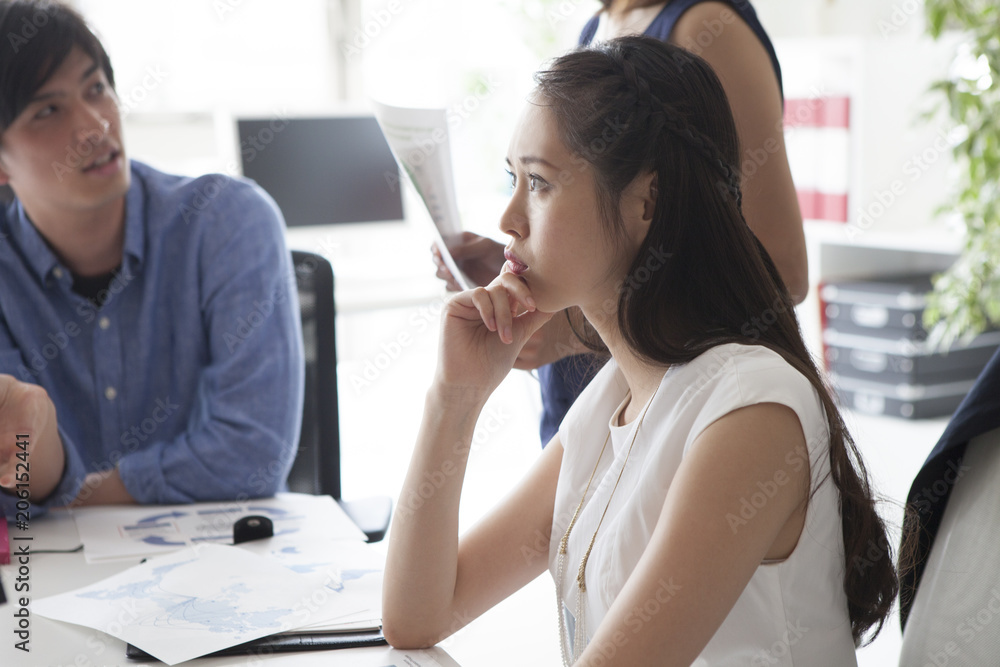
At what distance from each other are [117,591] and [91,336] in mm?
625

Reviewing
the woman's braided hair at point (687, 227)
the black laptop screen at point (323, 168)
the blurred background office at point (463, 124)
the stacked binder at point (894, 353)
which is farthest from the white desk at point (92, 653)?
the stacked binder at point (894, 353)

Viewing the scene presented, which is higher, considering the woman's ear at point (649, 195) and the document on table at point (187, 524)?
the woman's ear at point (649, 195)

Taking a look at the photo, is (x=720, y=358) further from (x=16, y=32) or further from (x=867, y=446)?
(x=867, y=446)

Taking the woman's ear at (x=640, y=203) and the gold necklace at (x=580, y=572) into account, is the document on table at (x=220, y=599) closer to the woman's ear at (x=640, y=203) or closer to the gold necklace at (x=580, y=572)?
the gold necklace at (x=580, y=572)

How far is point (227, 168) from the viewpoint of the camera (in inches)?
131

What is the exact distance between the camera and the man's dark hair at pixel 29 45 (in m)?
1.39

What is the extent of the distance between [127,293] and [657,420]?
100 centimetres

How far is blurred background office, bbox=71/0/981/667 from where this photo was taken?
10.7 ft

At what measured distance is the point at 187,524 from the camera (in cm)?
125

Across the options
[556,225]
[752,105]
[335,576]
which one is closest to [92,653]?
[335,576]

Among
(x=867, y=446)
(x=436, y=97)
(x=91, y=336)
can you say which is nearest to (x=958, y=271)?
(x=867, y=446)

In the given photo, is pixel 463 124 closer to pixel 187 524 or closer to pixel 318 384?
pixel 318 384

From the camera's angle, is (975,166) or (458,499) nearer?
(458,499)

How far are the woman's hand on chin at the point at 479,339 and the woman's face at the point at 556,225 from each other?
71 millimetres
